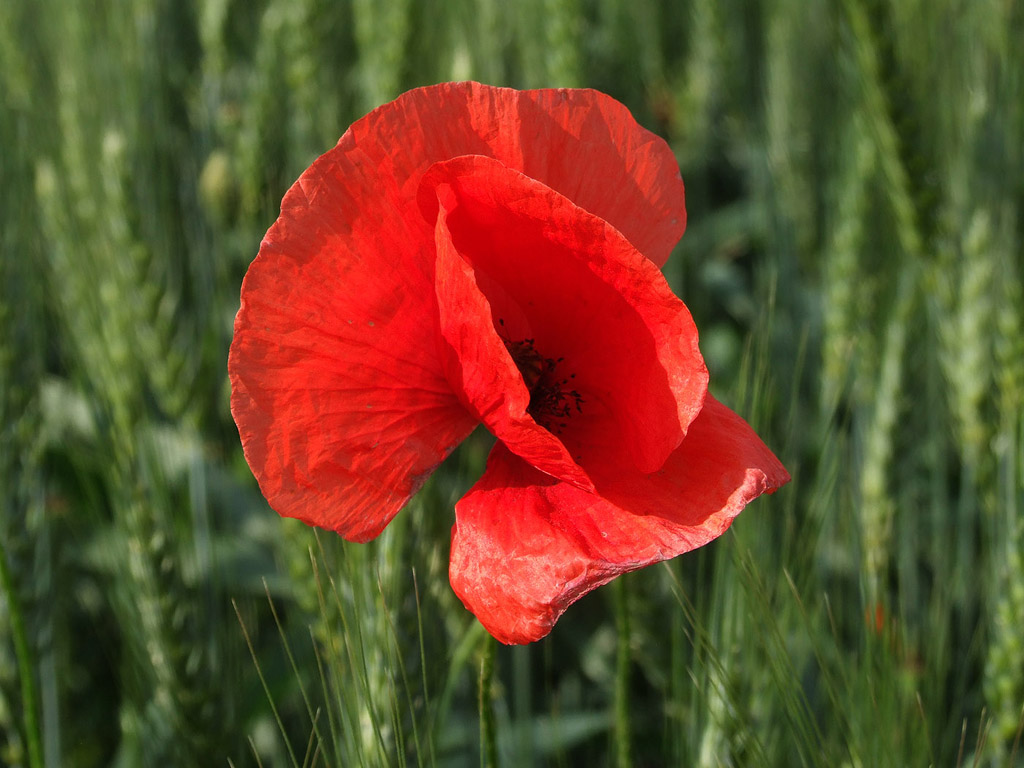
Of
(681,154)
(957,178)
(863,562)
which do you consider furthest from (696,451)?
(681,154)

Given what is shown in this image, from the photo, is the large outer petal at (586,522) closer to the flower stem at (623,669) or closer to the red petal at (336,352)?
the red petal at (336,352)

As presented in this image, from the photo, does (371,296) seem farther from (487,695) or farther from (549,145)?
(487,695)

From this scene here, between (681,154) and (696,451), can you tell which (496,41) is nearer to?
(681,154)

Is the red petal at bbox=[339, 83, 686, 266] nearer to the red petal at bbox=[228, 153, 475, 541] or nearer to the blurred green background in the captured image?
the red petal at bbox=[228, 153, 475, 541]

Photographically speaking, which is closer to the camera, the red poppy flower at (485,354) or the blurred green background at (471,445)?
the red poppy flower at (485,354)

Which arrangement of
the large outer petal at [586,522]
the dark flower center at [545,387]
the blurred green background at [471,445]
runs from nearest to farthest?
1. the large outer petal at [586,522]
2. the dark flower center at [545,387]
3. the blurred green background at [471,445]

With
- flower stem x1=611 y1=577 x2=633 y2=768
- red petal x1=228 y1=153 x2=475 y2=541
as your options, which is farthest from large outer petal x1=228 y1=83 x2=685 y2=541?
flower stem x1=611 y1=577 x2=633 y2=768

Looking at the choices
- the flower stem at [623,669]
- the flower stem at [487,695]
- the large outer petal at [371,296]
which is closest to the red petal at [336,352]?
the large outer petal at [371,296]
